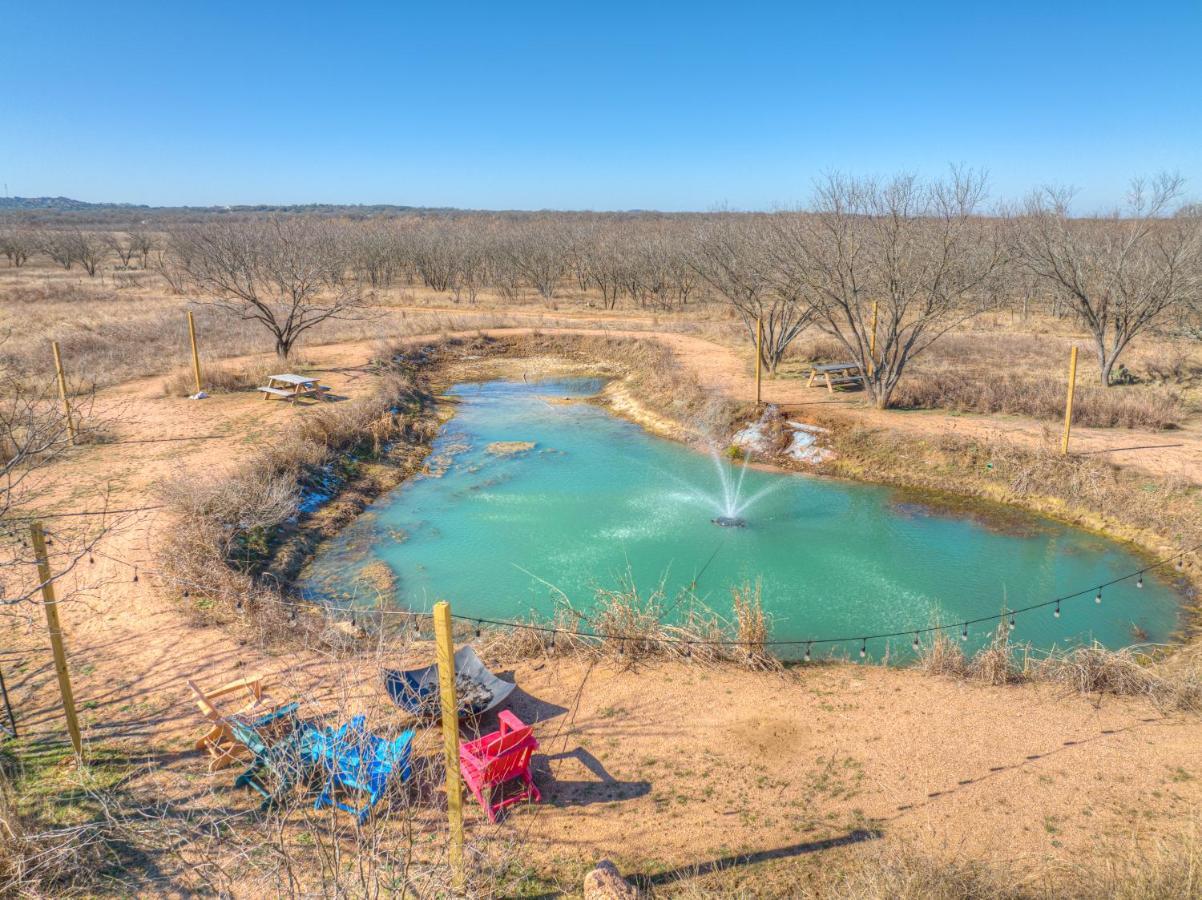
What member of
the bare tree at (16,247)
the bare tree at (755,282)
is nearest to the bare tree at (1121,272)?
the bare tree at (755,282)

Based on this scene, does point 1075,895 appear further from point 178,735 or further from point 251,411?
point 251,411

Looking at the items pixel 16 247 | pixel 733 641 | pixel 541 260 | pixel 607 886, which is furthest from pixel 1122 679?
pixel 16 247

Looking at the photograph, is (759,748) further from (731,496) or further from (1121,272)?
(1121,272)

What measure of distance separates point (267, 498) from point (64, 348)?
17.1 meters

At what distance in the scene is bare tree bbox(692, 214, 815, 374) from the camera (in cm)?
2280

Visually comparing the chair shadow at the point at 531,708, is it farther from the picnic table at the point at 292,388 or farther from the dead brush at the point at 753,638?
the picnic table at the point at 292,388

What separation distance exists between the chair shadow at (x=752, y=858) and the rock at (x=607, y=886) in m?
0.29

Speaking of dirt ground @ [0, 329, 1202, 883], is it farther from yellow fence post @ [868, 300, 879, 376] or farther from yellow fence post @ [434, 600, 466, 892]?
yellow fence post @ [868, 300, 879, 376]

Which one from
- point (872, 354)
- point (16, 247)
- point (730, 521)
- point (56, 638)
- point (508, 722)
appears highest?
point (16, 247)

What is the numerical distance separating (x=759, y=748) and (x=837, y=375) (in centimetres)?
1748

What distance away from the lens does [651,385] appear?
79.9 feet

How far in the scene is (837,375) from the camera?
22969 millimetres

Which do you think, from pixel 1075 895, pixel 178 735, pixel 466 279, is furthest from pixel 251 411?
pixel 466 279

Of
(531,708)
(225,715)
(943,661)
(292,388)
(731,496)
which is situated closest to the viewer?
(225,715)
